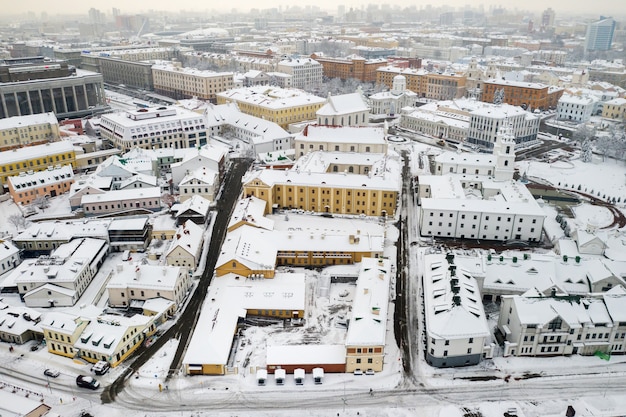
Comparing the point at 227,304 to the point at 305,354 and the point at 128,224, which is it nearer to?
the point at 305,354

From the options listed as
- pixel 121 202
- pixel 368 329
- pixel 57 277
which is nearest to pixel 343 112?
pixel 121 202

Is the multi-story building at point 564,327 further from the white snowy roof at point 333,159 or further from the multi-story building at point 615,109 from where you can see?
the multi-story building at point 615,109

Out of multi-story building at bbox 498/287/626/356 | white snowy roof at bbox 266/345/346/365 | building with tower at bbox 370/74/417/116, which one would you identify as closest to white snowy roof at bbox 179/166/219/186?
white snowy roof at bbox 266/345/346/365

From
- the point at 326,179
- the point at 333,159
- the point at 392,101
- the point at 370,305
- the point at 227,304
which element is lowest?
the point at 227,304

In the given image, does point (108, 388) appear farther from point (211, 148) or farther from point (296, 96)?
point (296, 96)

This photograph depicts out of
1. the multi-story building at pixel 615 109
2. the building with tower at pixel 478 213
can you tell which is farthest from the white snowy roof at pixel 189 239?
the multi-story building at pixel 615 109

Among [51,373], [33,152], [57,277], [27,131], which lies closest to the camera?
[51,373]

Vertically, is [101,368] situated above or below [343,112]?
below
